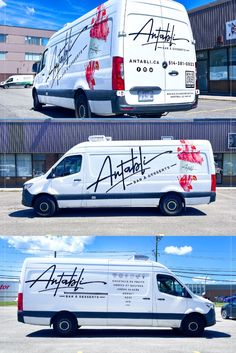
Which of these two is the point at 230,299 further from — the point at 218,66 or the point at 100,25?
the point at 100,25

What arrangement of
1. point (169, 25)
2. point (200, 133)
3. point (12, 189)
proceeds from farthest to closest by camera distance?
point (12, 189), point (200, 133), point (169, 25)

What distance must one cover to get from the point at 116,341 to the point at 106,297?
1127mm

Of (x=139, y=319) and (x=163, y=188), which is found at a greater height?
(x=163, y=188)

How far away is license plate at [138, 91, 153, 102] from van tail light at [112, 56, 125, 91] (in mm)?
272

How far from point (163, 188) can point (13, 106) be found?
4881 mm

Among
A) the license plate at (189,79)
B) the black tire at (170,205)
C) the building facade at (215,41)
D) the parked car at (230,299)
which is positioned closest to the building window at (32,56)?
the license plate at (189,79)

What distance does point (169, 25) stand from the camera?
802 centimetres

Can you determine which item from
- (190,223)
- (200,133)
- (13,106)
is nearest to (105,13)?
(13,106)

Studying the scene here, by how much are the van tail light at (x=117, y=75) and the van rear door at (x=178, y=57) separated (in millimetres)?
637

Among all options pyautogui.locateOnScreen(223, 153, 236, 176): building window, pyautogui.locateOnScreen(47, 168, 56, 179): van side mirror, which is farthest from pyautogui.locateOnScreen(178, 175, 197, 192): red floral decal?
pyautogui.locateOnScreen(223, 153, 236, 176): building window

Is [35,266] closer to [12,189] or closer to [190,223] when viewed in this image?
[190,223]

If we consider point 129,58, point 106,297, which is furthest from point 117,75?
point 106,297

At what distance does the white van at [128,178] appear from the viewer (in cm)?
1422

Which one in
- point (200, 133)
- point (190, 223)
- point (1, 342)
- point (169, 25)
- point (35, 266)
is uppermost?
point (169, 25)
